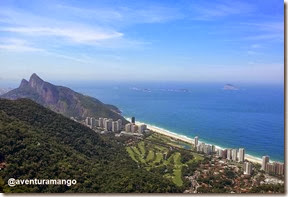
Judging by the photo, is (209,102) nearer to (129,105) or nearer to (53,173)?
(129,105)

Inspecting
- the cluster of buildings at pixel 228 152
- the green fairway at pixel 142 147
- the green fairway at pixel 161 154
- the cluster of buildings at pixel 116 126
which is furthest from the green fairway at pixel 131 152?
the cluster of buildings at pixel 228 152

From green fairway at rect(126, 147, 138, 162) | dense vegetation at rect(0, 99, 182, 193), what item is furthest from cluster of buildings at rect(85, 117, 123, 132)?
green fairway at rect(126, 147, 138, 162)

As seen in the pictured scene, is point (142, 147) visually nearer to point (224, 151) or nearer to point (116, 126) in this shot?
point (116, 126)

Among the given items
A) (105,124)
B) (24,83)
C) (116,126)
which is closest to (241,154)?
(116,126)

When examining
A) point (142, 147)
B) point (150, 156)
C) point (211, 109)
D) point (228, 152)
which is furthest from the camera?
point (211, 109)

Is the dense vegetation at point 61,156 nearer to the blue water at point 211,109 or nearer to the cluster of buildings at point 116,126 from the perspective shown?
the cluster of buildings at point 116,126
